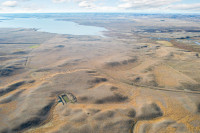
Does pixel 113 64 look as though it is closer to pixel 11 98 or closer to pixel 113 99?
pixel 113 99

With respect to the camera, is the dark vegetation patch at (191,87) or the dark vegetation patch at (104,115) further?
the dark vegetation patch at (191,87)

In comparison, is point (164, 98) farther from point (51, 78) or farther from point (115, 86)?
point (51, 78)

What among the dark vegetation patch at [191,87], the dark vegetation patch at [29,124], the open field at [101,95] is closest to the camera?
the dark vegetation patch at [29,124]

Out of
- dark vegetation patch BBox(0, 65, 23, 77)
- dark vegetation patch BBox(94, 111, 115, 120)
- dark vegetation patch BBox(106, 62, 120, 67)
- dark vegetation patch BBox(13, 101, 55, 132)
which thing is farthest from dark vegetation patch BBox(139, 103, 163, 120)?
dark vegetation patch BBox(0, 65, 23, 77)

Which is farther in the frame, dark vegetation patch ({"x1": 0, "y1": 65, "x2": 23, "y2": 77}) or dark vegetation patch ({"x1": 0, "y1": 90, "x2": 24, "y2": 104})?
dark vegetation patch ({"x1": 0, "y1": 65, "x2": 23, "y2": 77})

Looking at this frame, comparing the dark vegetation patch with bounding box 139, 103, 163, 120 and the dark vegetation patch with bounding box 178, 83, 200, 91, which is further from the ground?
the dark vegetation patch with bounding box 178, 83, 200, 91

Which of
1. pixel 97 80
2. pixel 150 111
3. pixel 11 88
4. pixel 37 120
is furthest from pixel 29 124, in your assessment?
pixel 150 111

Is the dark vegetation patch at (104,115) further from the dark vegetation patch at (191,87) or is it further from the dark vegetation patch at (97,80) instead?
the dark vegetation patch at (191,87)

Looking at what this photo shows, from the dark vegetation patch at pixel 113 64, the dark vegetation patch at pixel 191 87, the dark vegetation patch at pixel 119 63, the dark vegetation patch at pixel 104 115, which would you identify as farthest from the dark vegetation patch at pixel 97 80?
the dark vegetation patch at pixel 191 87

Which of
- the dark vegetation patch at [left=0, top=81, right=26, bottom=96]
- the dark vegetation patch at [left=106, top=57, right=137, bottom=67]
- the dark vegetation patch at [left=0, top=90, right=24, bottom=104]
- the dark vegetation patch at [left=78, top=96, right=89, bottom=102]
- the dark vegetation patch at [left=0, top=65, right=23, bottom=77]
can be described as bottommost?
the dark vegetation patch at [left=78, top=96, right=89, bottom=102]

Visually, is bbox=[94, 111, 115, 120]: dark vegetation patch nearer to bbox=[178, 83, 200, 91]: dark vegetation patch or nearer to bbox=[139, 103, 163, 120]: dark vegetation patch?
bbox=[139, 103, 163, 120]: dark vegetation patch
